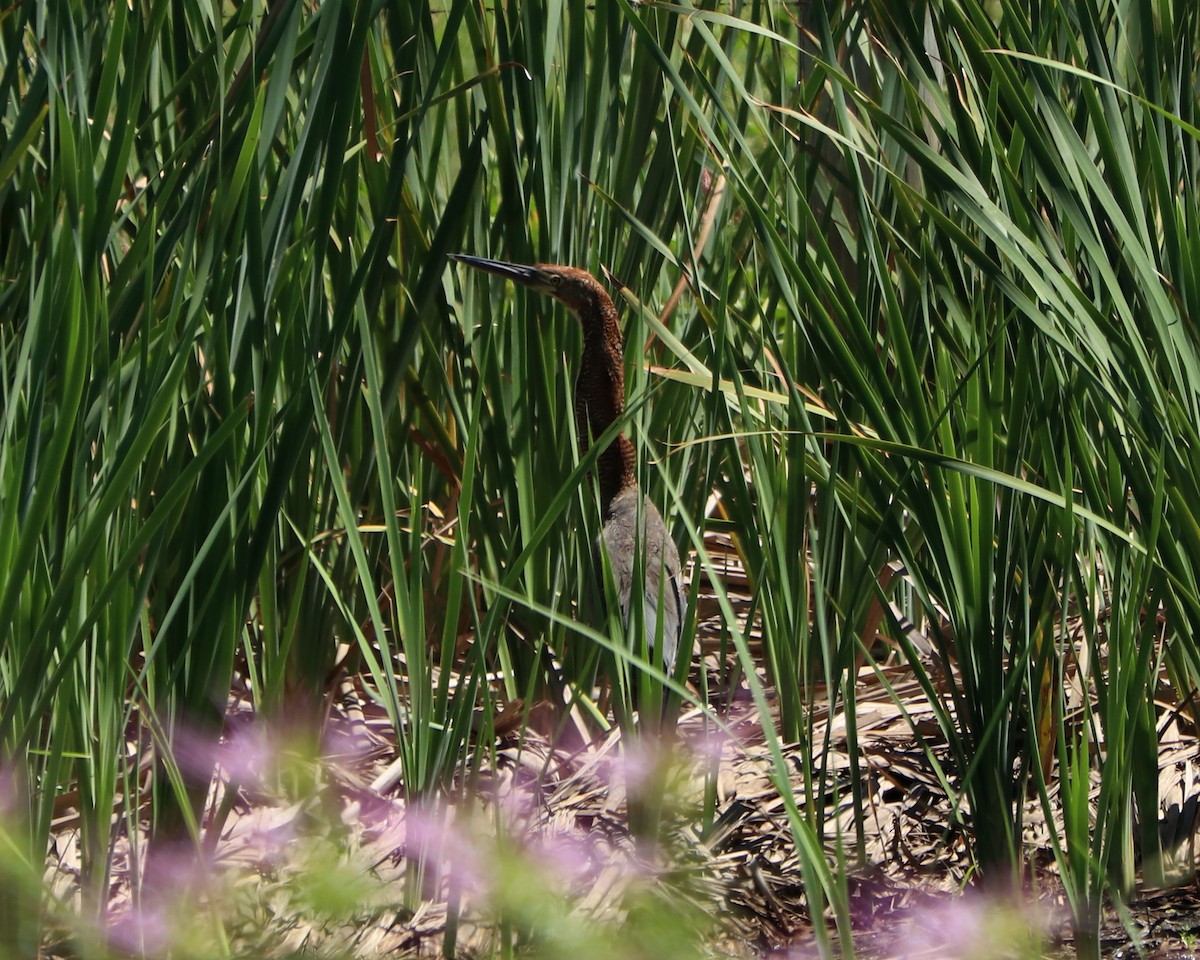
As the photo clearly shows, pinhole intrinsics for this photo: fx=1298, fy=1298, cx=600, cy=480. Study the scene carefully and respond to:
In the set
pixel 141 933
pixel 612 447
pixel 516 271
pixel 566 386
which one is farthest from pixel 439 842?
pixel 612 447

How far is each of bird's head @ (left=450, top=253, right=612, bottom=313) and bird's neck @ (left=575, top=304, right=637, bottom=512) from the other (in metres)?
0.30

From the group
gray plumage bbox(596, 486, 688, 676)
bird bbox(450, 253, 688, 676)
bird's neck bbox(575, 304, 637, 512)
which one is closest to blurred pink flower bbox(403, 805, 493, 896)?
bird bbox(450, 253, 688, 676)

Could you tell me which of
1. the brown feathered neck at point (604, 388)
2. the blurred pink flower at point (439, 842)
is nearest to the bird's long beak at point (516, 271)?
the brown feathered neck at point (604, 388)

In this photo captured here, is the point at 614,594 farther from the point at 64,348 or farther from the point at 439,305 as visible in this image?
the point at 64,348

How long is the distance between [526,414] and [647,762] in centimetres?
69

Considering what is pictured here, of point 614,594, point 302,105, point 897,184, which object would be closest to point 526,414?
point 614,594

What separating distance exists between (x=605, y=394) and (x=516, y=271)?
786mm

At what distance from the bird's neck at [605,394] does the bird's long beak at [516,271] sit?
511 mm

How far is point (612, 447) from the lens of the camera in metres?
3.07

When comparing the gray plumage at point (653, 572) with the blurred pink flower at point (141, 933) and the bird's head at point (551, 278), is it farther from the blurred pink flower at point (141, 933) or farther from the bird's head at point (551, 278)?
the blurred pink flower at point (141, 933)

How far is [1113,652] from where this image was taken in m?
1.52

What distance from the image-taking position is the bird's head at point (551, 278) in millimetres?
2258

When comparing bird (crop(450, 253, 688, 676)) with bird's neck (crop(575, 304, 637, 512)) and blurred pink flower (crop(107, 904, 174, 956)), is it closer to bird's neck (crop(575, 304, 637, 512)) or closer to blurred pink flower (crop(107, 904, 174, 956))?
bird's neck (crop(575, 304, 637, 512))

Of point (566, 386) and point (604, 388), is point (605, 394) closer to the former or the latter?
point (604, 388)
